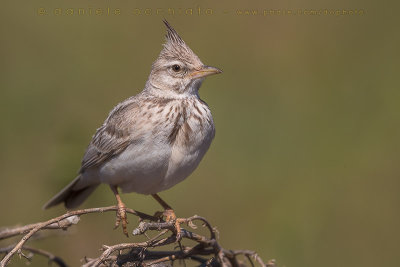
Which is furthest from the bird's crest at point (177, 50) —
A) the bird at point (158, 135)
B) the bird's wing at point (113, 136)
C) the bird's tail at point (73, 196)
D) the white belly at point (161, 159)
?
the bird's tail at point (73, 196)

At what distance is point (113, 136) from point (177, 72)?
2.06ft

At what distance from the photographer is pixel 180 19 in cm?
661

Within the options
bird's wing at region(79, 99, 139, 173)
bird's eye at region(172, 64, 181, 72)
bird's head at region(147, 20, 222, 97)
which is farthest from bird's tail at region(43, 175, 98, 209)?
bird's eye at region(172, 64, 181, 72)

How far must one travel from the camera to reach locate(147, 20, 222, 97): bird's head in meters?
4.41

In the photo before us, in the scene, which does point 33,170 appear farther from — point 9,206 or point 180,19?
point 180,19

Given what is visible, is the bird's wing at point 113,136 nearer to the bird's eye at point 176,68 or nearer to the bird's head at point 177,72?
the bird's head at point 177,72

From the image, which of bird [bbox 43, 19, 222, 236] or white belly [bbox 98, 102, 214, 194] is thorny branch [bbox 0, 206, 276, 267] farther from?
white belly [bbox 98, 102, 214, 194]

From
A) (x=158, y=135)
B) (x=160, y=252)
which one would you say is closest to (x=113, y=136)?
(x=158, y=135)

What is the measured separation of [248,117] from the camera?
19.7 ft

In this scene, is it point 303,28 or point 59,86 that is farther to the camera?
point 303,28

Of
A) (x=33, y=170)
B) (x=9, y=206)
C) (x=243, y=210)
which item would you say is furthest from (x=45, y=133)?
(x=243, y=210)

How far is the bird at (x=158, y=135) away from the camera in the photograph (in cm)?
392

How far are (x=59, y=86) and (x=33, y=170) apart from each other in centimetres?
86

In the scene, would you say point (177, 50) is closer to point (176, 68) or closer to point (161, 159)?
point (176, 68)
